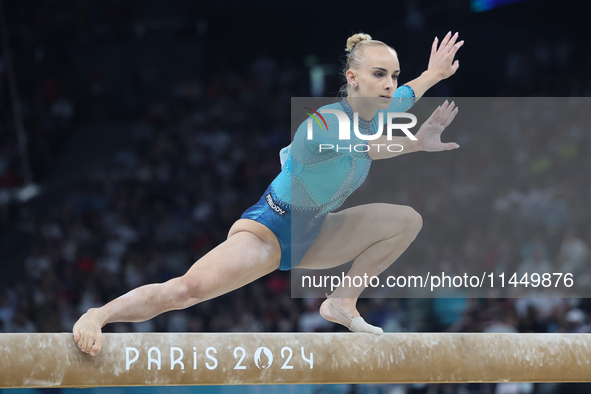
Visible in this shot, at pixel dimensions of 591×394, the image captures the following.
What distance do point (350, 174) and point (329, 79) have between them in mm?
4920

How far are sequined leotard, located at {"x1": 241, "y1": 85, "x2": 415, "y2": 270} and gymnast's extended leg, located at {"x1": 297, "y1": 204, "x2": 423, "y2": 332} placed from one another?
0.08 metres

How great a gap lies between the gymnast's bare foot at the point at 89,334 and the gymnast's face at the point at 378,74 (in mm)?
1590

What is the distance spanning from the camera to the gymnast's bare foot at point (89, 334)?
2.61 m

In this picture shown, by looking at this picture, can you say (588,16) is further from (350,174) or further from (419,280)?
(350,174)

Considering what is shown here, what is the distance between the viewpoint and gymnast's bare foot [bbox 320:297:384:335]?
3.03 metres

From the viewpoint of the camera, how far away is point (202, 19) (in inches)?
366

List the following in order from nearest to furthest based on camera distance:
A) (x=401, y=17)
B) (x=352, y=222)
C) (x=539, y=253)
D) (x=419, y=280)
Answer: (x=352, y=222), (x=419, y=280), (x=539, y=253), (x=401, y=17)

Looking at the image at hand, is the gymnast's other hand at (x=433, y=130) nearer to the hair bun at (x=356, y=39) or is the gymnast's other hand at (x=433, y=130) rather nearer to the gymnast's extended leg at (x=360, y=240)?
the gymnast's extended leg at (x=360, y=240)

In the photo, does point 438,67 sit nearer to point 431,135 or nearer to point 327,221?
point 431,135

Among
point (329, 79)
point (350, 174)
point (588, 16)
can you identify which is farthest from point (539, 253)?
point (588, 16)

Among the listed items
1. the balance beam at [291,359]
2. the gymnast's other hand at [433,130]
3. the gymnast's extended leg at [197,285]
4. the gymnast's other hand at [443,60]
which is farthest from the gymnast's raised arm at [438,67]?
the balance beam at [291,359]

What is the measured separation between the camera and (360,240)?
313 cm

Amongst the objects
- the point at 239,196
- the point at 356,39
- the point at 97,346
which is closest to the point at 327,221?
the point at 356,39

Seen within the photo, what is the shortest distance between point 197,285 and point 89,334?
19.3 inches
